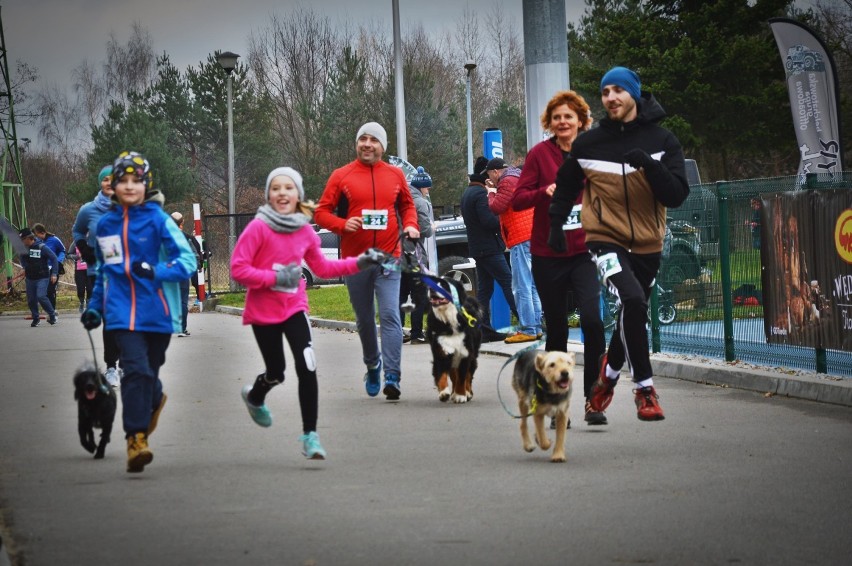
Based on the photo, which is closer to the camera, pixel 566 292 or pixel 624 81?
pixel 624 81

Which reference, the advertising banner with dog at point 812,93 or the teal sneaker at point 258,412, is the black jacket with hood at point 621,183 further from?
the advertising banner with dog at point 812,93

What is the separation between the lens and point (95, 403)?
7695 millimetres

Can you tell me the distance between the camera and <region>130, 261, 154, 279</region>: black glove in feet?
23.2

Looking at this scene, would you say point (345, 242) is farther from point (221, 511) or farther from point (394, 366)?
point (221, 511)

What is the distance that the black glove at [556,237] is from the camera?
Answer: 769cm

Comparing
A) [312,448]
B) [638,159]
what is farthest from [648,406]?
[312,448]

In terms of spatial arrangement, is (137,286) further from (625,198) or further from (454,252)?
(454,252)

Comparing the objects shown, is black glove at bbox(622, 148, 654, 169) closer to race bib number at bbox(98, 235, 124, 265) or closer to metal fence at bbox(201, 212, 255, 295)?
race bib number at bbox(98, 235, 124, 265)

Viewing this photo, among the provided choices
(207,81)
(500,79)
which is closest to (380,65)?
(207,81)

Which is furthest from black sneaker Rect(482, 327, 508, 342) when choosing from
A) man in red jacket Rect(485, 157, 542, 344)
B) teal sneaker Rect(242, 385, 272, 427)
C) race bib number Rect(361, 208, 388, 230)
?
teal sneaker Rect(242, 385, 272, 427)

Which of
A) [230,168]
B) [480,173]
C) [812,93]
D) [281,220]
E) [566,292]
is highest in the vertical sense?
[230,168]

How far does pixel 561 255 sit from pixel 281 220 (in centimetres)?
174

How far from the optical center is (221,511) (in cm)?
600

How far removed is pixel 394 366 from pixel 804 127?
8363mm
